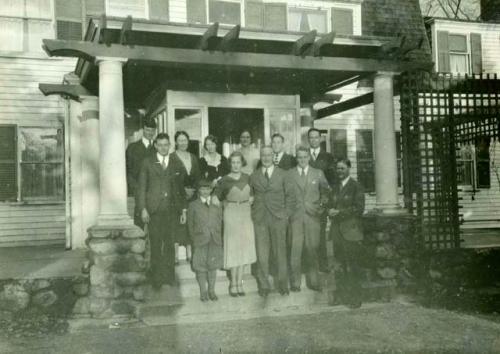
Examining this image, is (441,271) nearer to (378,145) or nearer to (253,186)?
(378,145)

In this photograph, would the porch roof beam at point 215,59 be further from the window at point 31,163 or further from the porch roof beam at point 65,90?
the window at point 31,163

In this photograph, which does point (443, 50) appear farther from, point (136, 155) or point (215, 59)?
point (136, 155)

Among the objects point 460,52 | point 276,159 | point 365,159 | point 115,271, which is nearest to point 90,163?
point 115,271

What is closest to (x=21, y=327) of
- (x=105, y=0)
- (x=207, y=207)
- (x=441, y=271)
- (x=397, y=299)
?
(x=207, y=207)

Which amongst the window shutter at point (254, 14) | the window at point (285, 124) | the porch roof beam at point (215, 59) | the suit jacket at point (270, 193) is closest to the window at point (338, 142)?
the window shutter at point (254, 14)

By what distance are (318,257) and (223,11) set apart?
7176 millimetres

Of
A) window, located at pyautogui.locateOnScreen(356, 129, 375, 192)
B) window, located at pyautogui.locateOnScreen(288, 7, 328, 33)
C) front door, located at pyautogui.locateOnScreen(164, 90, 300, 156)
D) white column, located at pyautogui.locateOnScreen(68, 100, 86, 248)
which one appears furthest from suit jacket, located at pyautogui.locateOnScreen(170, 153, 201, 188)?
window, located at pyautogui.locateOnScreen(356, 129, 375, 192)

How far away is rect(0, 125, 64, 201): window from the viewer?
1188 centimetres

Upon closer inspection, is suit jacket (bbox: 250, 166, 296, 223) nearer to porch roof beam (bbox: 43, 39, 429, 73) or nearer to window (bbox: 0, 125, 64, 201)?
porch roof beam (bbox: 43, 39, 429, 73)

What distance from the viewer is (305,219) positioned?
24.5 ft

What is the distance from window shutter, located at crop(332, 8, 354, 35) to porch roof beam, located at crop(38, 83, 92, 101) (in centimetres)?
671

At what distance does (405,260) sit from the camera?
8469 mm

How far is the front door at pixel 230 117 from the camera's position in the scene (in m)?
9.23

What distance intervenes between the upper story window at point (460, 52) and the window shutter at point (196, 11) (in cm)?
689
